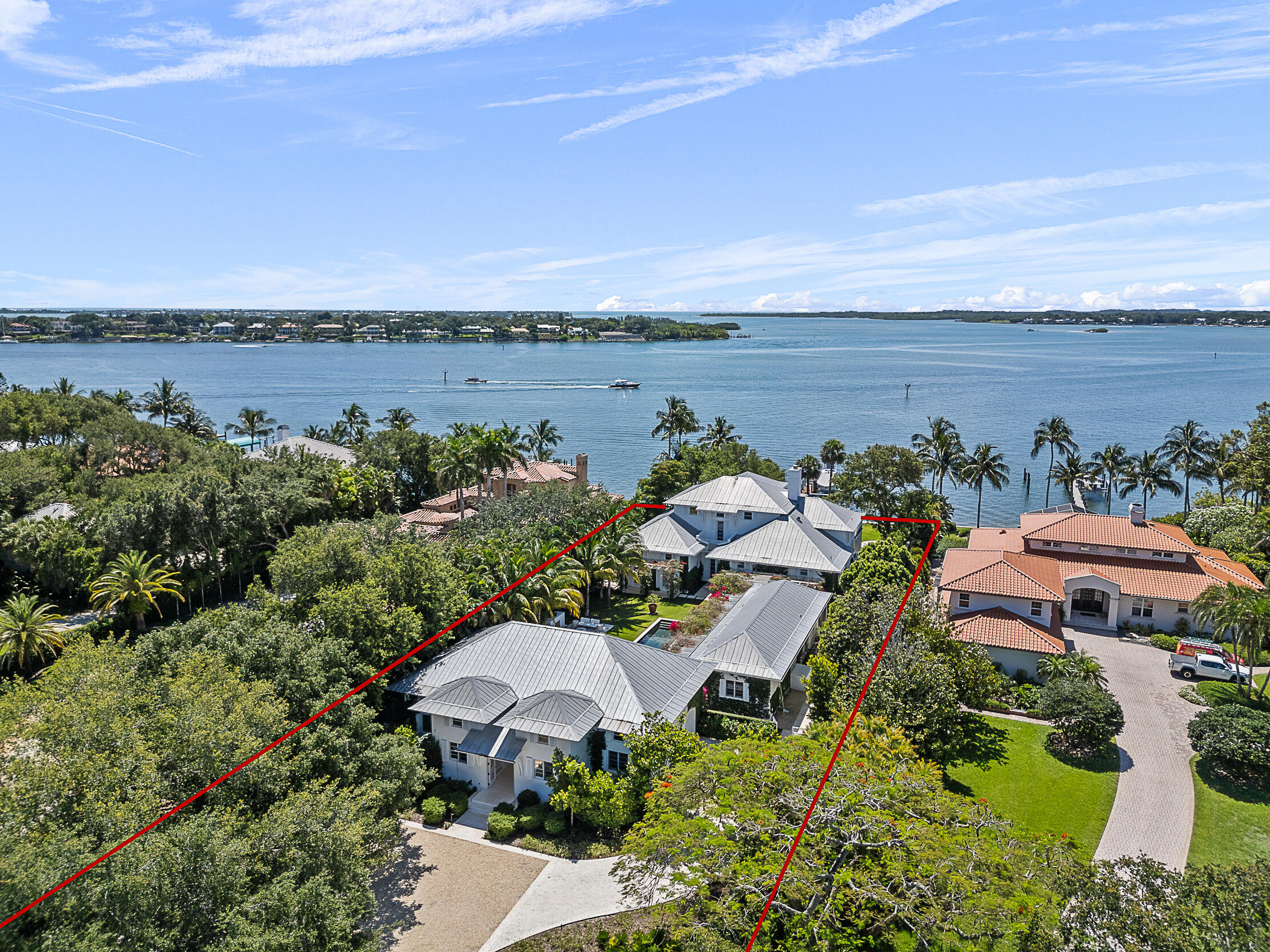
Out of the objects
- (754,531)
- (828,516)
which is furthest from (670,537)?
(828,516)

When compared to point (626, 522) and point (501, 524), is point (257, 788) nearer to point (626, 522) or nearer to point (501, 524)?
point (501, 524)

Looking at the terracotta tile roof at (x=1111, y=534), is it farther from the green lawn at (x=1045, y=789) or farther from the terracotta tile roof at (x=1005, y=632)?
the green lawn at (x=1045, y=789)

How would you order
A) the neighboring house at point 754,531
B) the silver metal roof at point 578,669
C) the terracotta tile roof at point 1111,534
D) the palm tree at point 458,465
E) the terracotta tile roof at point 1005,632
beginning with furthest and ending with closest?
the palm tree at point 458,465 < the neighboring house at point 754,531 < the terracotta tile roof at point 1111,534 < the terracotta tile roof at point 1005,632 < the silver metal roof at point 578,669

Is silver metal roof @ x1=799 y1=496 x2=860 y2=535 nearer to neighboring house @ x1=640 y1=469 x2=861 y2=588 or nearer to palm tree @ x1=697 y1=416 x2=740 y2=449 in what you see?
neighboring house @ x1=640 y1=469 x2=861 y2=588

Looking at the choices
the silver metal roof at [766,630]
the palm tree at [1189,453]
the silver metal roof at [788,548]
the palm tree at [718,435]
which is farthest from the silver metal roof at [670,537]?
the palm tree at [1189,453]

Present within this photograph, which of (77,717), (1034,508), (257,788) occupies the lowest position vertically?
(1034,508)

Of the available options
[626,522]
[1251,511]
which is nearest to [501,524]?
[626,522]
